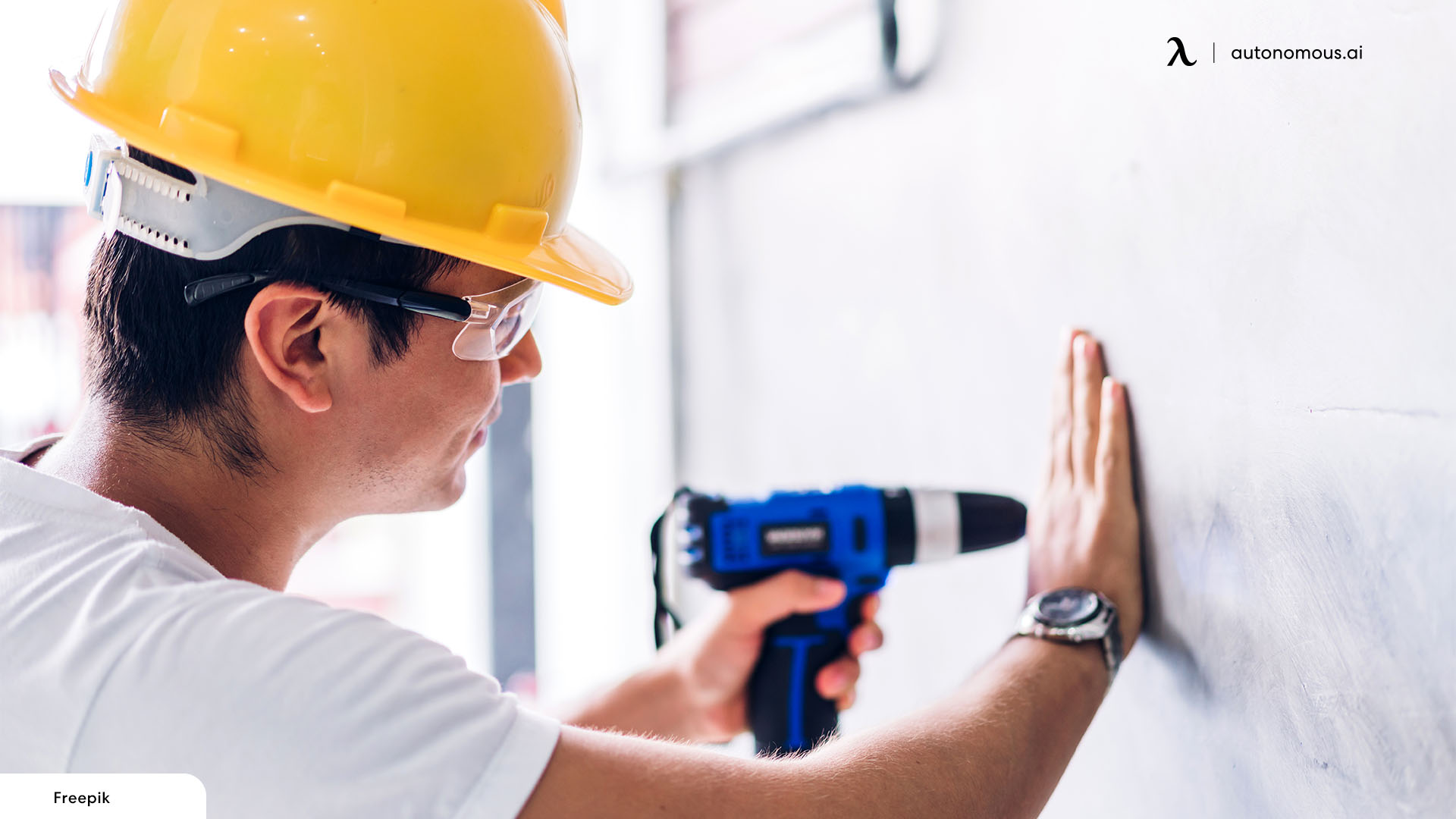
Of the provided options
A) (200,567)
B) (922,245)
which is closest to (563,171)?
(200,567)

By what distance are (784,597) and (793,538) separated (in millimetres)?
86

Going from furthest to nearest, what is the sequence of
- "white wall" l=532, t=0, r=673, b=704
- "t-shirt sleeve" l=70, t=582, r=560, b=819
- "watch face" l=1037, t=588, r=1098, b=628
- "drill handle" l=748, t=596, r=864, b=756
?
1. "white wall" l=532, t=0, r=673, b=704
2. "drill handle" l=748, t=596, r=864, b=756
3. "watch face" l=1037, t=588, r=1098, b=628
4. "t-shirt sleeve" l=70, t=582, r=560, b=819

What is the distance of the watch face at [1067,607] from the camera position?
95cm

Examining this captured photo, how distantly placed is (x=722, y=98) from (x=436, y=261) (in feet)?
Result: 3.70

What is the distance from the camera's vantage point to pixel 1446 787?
26.1 inches

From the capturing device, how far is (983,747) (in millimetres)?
806

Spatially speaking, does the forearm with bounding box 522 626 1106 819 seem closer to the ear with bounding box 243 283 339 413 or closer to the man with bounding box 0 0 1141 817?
the man with bounding box 0 0 1141 817

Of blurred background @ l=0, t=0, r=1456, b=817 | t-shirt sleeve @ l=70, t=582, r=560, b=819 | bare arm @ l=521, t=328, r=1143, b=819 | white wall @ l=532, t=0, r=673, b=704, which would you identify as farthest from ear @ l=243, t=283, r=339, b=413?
white wall @ l=532, t=0, r=673, b=704

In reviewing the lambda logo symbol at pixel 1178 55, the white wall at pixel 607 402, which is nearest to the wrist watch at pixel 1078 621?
the lambda logo symbol at pixel 1178 55

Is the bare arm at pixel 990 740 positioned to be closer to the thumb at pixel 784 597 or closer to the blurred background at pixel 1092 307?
the blurred background at pixel 1092 307

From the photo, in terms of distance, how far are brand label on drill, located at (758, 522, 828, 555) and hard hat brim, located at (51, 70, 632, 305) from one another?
389mm

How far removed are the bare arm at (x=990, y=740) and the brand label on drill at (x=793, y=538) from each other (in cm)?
23

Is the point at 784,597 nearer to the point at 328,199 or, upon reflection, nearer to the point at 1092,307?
the point at 1092,307

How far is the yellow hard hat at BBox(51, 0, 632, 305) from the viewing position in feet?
2.71
